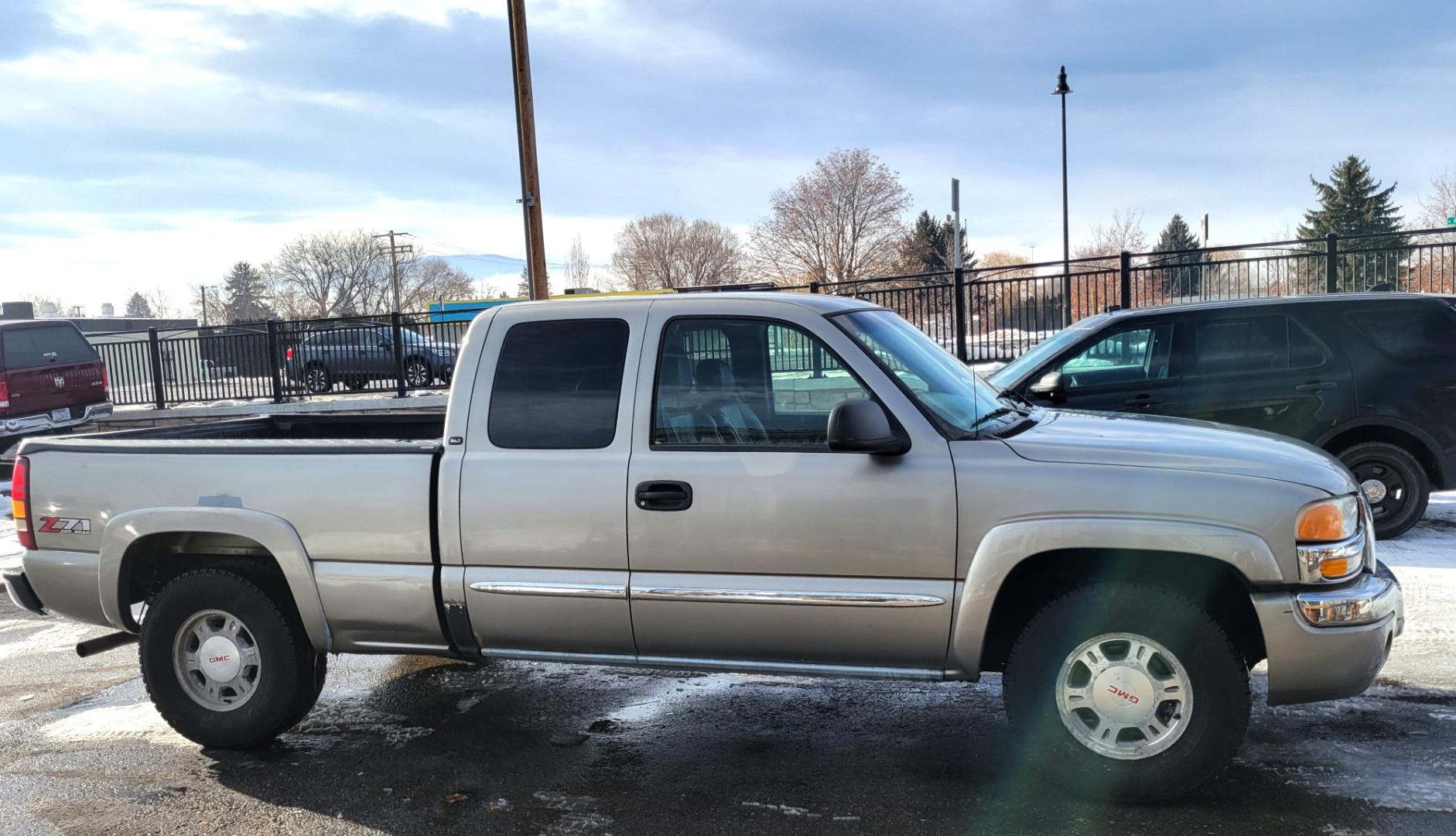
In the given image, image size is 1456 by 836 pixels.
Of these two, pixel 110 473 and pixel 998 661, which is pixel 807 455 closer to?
pixel 998 661

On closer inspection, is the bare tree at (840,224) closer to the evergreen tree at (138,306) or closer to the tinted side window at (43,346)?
the tinted side window at (43,346)

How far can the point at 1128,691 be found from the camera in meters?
3.76

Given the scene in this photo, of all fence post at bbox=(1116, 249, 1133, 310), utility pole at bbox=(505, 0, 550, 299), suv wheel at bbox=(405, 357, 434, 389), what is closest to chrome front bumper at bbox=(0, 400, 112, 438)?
suv wheel at bbox=(405, 357, 434, 389)

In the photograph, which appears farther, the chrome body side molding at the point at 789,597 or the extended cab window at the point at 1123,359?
the extended cab window at the point at 1123,359

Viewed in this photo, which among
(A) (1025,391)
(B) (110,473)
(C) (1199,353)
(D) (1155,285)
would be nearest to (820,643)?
(B) (110,473)

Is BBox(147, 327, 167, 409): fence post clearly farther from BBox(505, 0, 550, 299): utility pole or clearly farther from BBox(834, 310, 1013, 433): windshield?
BBox(834, 310, 1013, 433): windshield

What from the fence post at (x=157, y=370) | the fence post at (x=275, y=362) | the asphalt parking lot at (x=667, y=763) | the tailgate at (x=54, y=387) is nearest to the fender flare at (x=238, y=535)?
the asphalt parking lot at (x=667, y=763)

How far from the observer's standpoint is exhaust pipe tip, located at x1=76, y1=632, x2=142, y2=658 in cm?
493

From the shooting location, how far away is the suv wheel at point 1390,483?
7.48m

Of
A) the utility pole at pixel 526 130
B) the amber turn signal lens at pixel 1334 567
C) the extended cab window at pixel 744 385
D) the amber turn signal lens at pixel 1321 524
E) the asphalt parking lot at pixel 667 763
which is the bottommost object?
the asphalt parking lot at pixel 667 763

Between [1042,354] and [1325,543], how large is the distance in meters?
4.61

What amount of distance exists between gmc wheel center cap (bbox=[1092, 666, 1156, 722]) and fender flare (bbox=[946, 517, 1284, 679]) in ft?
1.41

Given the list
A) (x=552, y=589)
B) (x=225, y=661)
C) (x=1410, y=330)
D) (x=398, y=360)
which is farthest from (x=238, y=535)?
(x=398, y=360)

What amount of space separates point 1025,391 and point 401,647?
5.01 meters
